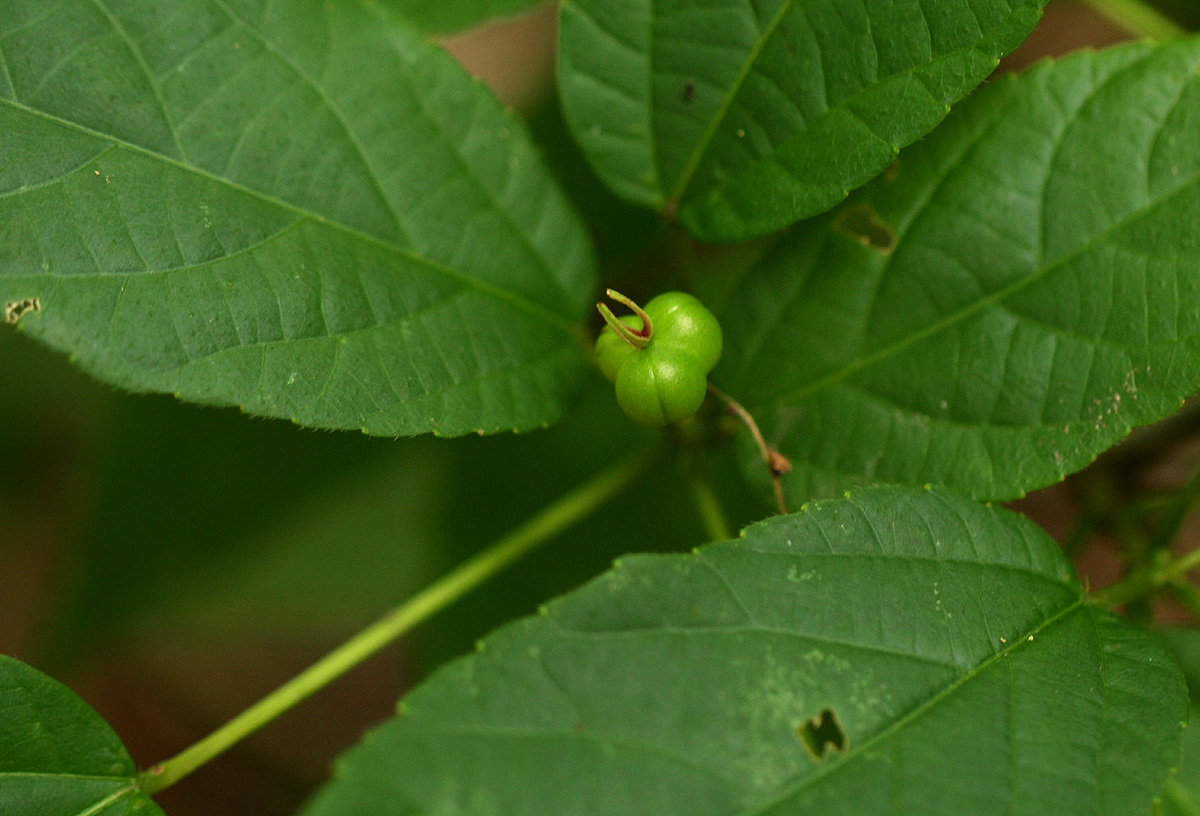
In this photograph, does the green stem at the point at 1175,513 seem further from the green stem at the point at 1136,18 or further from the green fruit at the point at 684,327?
the green stem at the point at 1136,18

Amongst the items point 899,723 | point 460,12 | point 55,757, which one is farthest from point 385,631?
point 460,12

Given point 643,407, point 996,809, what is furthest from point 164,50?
point 996,809

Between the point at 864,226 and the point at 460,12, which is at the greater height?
the point at 460,12

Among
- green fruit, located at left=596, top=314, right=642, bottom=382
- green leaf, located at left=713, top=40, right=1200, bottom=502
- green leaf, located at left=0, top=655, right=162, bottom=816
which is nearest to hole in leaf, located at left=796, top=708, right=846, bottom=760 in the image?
green leaf, located at left=713, top=40, right=1200, bottom=502

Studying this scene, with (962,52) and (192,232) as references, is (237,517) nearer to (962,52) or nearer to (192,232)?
(192,232)

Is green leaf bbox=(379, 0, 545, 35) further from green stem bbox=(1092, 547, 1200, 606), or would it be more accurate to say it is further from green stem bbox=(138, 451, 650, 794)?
green stem bbox=(1092, 547, 1200, 606)

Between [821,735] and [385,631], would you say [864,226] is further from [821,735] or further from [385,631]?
[385,631]
